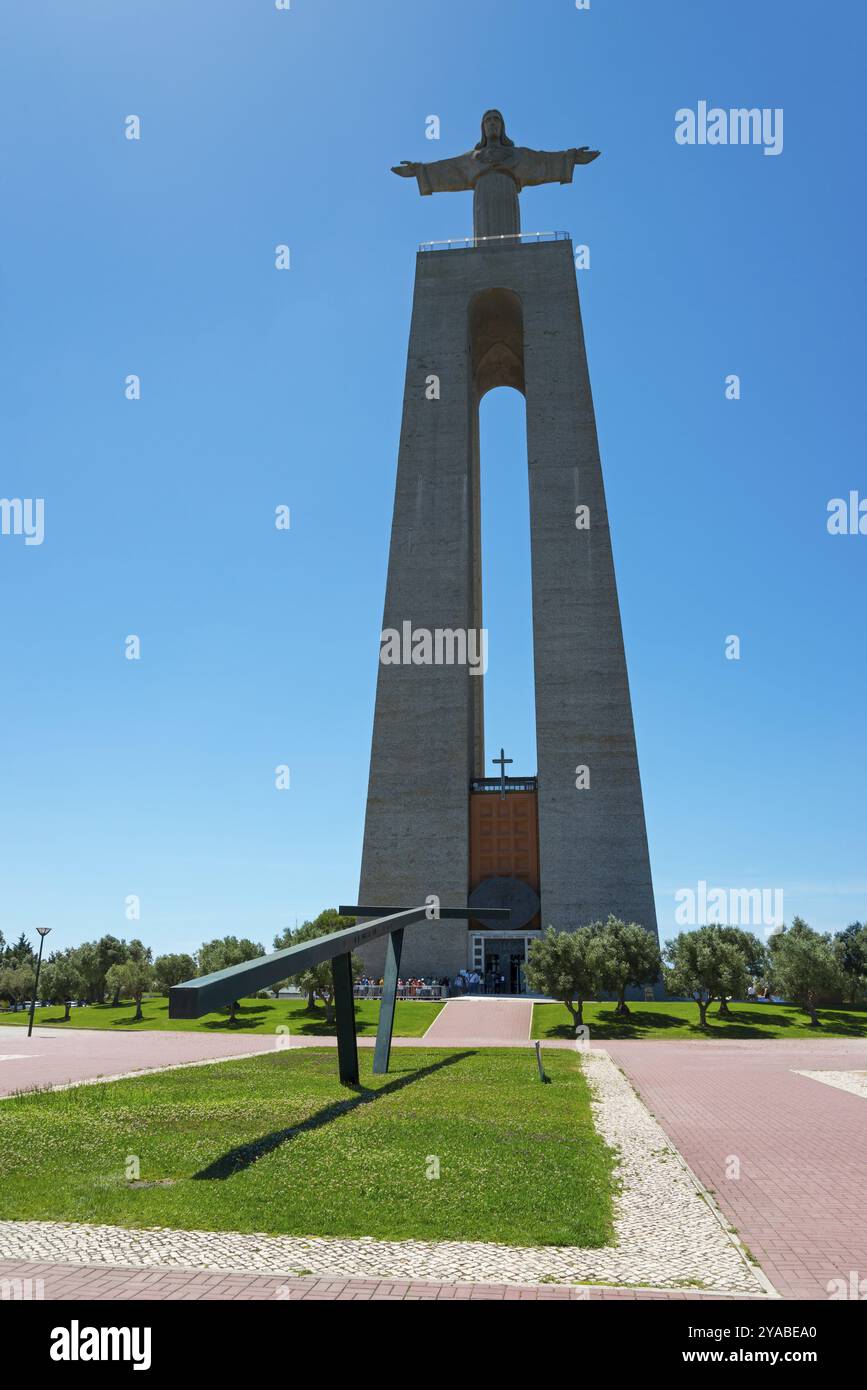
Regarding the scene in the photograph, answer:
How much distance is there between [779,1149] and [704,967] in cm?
2153

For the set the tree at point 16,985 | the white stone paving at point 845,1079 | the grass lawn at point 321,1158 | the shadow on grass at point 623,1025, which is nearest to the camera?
the grass lawn at point 321,1158

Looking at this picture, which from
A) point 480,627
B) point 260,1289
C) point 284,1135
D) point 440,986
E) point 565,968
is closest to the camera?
point 260,1289

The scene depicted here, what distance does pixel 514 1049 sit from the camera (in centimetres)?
2489

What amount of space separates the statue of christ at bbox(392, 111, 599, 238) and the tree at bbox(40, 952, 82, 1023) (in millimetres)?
52563

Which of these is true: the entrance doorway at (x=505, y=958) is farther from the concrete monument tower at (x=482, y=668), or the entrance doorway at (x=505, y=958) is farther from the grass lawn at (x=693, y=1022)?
the grass lawn at (x=693, y=1022)

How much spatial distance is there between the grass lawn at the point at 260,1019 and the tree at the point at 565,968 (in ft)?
15.3

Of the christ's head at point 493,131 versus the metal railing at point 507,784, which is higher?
the christ's head at point 493,131

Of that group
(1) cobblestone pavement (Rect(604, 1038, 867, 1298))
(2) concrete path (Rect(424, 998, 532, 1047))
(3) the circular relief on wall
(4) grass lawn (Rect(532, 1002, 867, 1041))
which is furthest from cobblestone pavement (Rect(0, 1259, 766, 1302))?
(3) the circular relief on wall

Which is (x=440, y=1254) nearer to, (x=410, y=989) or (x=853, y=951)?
(x=410, y=989)

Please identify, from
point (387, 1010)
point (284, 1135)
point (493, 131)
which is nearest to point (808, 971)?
point (387, 1010)

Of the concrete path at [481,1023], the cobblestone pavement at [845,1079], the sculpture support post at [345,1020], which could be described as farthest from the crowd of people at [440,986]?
the sculpture support post at [345,1020]

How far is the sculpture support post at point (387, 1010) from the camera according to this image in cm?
1847

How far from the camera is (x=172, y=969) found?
44719mm
